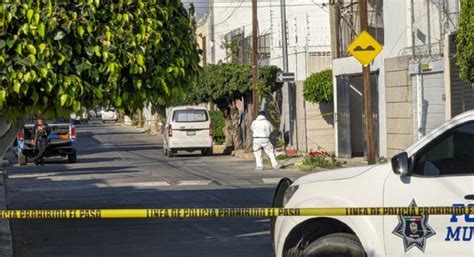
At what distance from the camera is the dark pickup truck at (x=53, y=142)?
100ft

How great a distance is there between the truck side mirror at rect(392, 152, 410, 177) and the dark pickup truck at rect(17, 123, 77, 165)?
24.2 metres

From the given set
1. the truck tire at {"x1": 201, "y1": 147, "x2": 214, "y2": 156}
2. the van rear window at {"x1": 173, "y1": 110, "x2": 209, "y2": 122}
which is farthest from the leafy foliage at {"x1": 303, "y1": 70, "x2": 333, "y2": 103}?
the truck tire at {"x1": 201, "y1": 147, "x2": 214, "y2": 156}

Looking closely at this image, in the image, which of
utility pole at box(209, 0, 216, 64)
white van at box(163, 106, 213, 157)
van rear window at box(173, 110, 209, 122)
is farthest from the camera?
utility pole at box(209, 0, 216, 64)

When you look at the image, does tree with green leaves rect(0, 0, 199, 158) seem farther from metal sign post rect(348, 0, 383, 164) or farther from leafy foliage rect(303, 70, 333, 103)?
leafy foliage rect(303, 70, 333, 103)

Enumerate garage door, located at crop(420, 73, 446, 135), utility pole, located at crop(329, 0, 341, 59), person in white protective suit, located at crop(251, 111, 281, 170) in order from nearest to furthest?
garage door, located at crop(420, 73, 446, 135) < person in white protective suit, located at crop(251, 111, 281, 170) < utility pole, located at crop(329, 0, 341, 59)

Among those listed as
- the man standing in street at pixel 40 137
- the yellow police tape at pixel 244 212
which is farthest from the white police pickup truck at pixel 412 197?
the man standing in street at pixel 40 137

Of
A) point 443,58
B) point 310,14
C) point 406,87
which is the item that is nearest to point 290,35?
point 310,14

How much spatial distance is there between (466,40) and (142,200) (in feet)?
23.0

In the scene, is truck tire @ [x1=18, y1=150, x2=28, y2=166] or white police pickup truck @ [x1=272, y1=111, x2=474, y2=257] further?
truck tire @ [x1=18, y1=150, x2=28, y2=166]

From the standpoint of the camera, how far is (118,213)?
6852 mm

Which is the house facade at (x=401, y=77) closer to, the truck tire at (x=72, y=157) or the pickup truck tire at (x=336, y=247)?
the truck tire at (x=72, y=157)

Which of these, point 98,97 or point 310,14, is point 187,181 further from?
point 310,14

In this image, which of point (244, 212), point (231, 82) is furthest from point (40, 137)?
point (244, 212)

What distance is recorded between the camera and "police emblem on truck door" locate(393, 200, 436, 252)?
7.65 metres
